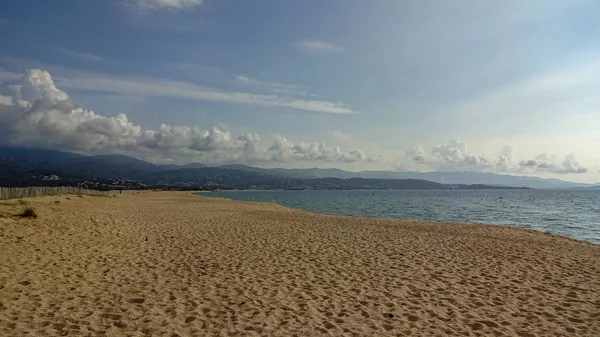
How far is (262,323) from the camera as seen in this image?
270 inches

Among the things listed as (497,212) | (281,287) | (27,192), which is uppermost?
(27,192)

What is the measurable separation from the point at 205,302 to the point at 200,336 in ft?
5.77

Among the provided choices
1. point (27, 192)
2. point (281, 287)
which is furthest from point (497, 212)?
point (27, 192)

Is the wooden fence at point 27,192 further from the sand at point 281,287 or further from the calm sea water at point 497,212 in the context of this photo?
the calm sea water at point 497,212

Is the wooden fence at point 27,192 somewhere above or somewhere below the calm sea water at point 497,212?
above

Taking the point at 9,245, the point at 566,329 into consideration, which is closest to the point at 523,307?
the point at 566,329

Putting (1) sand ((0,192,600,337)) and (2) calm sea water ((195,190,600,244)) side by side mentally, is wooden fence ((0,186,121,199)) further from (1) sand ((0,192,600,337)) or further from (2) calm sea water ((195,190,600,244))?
(2) calm sea water ((195,190,600,244))

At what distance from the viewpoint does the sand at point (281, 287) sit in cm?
683

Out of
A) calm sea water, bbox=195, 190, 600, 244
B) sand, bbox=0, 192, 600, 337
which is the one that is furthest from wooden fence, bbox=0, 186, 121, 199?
calm sea water, bbox=195, 190, 600, 244

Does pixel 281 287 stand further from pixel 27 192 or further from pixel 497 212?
pixel 497 212

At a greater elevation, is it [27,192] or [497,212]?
[27,192]

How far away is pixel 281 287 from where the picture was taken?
9211 mm

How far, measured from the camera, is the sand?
6.83m

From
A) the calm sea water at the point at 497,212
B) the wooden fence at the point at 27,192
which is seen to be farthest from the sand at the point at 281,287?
the wooden fence at the point at 27,192
